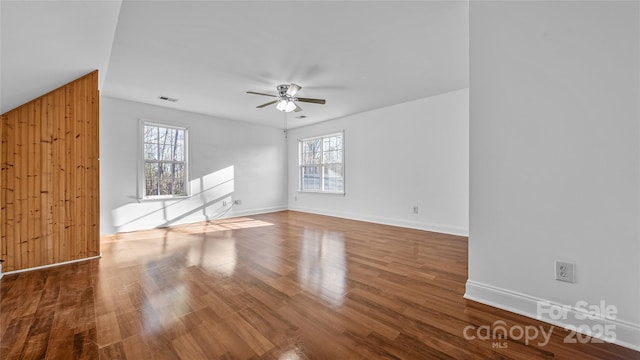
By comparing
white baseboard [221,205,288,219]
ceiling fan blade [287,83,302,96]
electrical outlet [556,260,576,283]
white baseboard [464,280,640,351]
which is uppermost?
ceiling fan blade [287,83,302,96]

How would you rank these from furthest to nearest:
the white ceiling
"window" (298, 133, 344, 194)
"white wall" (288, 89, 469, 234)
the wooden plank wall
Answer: "window" (298, 133, 344, 194) < "white wall" (288, 89, 469, 234) < the wooden plank wall < the white ceiling

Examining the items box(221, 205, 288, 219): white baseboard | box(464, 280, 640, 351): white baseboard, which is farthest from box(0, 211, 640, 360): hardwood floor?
box(221, 205, 288, 219): white baseboard

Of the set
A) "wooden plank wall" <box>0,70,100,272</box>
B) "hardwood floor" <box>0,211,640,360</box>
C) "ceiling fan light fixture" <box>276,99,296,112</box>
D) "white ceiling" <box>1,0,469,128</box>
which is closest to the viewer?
"hardwood floor" <box>0,211,640,360</box>

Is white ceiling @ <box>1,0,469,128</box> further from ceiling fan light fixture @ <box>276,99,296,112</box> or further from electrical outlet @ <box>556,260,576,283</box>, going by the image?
electrical outlet @ <box>556,260,576,283</box>

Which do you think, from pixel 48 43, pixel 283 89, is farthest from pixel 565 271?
pixel 48 43

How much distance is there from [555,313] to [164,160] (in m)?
6.11

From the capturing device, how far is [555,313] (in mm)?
1657

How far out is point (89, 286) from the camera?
2297mm

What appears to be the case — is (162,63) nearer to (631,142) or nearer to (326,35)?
(326,35)

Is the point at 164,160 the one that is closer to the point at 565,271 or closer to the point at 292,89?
the point at 292,89

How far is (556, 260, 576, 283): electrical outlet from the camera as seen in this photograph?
161 centimetres

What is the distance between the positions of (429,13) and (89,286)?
4.03 m

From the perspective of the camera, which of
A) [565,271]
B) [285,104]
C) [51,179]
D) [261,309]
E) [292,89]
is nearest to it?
[565,271]

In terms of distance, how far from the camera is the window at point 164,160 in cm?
489
